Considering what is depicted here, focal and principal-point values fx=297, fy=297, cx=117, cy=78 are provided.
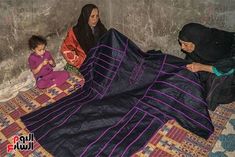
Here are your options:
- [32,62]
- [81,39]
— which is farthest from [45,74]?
[81,39]

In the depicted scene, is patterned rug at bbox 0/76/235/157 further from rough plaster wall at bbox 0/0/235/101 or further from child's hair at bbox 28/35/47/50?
child's hair at bbox 28/35/47/50

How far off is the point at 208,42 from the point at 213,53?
0.49ft

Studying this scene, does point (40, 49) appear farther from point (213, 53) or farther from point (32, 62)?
point (213, 53)

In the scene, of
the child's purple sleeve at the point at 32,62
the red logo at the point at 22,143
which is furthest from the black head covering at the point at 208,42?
the red logo at the point at 22,143

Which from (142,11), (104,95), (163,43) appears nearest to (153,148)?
(104,95)

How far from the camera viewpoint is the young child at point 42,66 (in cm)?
392

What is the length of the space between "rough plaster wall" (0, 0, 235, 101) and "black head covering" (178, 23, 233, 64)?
382mm

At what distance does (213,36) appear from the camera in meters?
3.63

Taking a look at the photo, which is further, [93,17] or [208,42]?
[93,17]

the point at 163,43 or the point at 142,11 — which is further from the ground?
the point at 142,11

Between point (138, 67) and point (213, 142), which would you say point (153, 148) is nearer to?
point (213, 142)

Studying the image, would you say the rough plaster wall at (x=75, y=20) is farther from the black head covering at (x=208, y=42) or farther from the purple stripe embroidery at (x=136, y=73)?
the purple stripe embroidery at (x=136, y=73)

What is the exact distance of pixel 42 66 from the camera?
4078 mm

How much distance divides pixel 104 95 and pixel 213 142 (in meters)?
1.39
